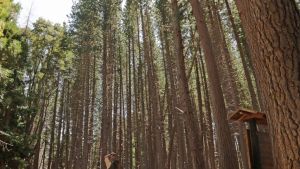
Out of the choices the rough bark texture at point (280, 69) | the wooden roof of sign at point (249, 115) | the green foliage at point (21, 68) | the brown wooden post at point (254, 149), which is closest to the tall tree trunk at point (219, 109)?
the wooden roof of sign at point (249, 115)

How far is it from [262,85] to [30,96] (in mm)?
18472

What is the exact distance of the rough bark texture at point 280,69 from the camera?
113 inches

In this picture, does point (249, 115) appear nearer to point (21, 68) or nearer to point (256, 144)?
point (256, 144)

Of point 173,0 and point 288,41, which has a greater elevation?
point 173,0

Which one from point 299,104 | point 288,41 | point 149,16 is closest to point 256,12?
point 288,41

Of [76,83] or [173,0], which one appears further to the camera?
[76,83]

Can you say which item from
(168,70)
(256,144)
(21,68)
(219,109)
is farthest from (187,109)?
(168,70)

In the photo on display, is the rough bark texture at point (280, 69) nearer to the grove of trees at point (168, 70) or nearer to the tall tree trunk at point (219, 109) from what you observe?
the grove of trees at point (168, 70)

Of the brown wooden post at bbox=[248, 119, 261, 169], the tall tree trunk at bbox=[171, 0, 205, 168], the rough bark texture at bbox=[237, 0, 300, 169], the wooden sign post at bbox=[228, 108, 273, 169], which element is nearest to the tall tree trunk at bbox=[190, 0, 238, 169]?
the tall tree trunk at bbox=[171, 0, 205, 168]

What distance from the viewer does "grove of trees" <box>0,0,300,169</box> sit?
10.1 ft

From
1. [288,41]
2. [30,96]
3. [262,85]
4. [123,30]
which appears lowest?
[262,85]

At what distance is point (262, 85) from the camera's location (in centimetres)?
319

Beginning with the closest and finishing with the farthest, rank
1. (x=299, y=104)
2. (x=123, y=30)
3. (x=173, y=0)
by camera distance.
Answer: (x=299, y=104) → (x=173, y=0) → (x=123, y=30)

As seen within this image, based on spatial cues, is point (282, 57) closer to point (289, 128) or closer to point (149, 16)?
point (289, 128)
